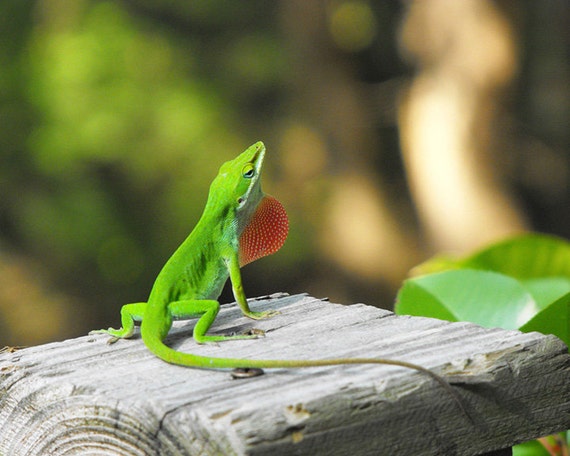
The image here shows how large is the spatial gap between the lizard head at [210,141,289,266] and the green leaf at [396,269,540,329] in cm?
36

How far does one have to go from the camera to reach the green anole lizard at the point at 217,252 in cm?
204

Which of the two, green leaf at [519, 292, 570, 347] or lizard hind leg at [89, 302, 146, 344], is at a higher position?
lizard hind leg at [89, 302, 146, 344]

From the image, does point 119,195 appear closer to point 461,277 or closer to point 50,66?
point 50,66

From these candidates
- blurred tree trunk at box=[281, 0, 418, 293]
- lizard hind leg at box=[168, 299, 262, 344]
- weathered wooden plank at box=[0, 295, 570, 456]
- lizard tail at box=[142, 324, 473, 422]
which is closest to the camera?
weathered wooden plank at box=[0, 295, 570, 456]

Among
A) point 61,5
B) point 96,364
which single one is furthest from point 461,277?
point 61,5

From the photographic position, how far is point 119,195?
39.5ft

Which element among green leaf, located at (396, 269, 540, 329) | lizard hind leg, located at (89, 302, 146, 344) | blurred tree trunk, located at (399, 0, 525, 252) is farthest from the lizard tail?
blurred tree trunk, located at (399, 0, 525, 252)

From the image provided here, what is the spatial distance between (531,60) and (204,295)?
659 cm

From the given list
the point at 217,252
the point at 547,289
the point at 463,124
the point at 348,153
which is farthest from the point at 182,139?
the point at 217,252

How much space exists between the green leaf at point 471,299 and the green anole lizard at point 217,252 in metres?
0.36

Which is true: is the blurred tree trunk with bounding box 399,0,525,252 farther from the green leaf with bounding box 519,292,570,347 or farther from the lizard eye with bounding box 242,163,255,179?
the green leaf with bounding box 519,292,570,347

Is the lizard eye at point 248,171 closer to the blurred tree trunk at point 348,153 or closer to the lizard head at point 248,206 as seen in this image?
the lizard head at point 248,206

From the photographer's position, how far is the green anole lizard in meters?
2.04

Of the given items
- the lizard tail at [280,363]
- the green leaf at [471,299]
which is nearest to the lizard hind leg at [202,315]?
the lizard tail at [280,363]
